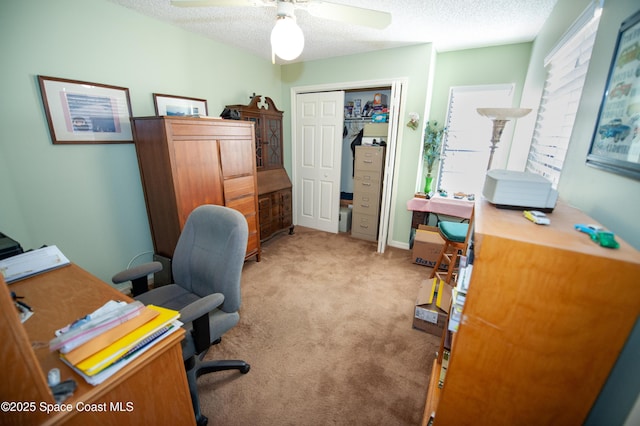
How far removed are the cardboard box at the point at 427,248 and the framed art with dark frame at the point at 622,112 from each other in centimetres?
195

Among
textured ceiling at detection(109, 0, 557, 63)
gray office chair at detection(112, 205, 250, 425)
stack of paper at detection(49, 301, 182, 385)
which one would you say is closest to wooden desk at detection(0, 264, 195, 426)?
stack of paper at detection(49, 301, 182, 385)

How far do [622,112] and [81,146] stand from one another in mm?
3181

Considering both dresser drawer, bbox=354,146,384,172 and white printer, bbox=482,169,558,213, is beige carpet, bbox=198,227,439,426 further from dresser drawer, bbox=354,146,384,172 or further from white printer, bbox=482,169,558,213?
dresser drawer, bbox=354,146,384,172

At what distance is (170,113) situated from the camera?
2486 millimetres

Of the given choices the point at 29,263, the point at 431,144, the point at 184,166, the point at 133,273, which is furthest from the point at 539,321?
the point at 431,144

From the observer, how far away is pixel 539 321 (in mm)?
758

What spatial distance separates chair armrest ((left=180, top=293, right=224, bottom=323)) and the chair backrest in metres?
0.14

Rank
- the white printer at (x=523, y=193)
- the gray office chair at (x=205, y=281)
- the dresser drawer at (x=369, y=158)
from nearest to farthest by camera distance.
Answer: the white printer at (x=523, y=193) < the gray office chair at (x=205, y=281) < the dresser drawer at (x=369, y=158)

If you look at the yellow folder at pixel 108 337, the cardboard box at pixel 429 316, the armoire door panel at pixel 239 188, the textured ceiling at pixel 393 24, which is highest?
the textured ceiling at pixel 393 24

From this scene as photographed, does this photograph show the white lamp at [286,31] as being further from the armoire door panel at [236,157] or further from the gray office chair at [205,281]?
the armoire door panel at [236,157]

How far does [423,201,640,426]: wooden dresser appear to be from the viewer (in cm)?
68

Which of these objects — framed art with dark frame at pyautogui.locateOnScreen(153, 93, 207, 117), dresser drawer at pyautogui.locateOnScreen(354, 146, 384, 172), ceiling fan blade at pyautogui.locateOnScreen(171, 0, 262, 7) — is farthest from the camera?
dresser drawer at pyautogui.locateOnScreen(354, 146, 384, 172)

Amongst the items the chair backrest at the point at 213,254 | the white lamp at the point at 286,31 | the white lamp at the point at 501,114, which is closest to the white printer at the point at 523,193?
the white lamp at the point at 501,114

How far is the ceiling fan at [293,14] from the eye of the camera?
1.42 m
